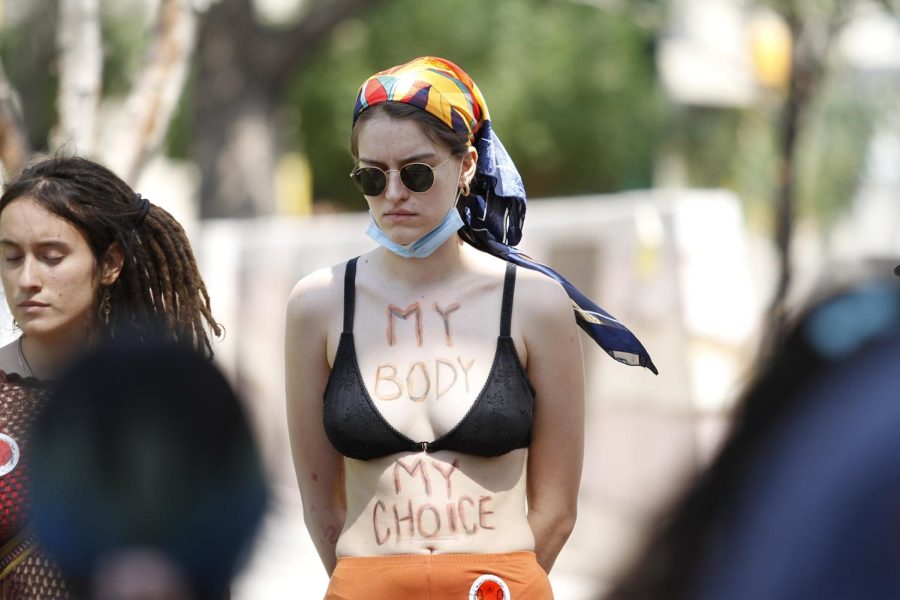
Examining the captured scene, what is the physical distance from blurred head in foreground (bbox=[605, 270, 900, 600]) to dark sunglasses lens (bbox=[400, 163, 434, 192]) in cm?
190

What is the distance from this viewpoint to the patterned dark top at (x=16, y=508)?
226 cm

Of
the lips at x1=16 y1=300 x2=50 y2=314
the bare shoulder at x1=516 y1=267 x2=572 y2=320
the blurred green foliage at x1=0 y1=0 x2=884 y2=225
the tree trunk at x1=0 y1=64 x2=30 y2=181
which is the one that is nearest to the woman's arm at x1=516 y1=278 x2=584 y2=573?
the bare shoulder at x1=516 y1=267 x2=572 y2=320

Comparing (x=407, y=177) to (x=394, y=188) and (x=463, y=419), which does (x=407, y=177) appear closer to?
(x=394, y=188)

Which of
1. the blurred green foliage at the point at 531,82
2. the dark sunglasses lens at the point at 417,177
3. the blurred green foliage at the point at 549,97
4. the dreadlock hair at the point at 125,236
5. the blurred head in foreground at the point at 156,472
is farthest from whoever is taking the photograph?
the blurred green foliage at the point at 531,82

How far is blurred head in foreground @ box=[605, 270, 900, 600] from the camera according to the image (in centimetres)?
90

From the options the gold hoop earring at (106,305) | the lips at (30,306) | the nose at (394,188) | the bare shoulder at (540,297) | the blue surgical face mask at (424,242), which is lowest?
the bare shoulder at (540,297)

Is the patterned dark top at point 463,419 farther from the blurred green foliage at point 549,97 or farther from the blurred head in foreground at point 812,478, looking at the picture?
the blurred green foliage at point 549,97

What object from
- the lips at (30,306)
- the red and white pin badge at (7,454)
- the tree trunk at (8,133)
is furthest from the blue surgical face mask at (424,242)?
the tree trunk at (8,133)

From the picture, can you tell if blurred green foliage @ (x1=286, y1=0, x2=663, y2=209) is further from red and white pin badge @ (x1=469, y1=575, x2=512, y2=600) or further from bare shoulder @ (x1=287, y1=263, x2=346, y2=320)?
red and white pin badge @ (x1=469, y1=575, x2=512, y2=600)

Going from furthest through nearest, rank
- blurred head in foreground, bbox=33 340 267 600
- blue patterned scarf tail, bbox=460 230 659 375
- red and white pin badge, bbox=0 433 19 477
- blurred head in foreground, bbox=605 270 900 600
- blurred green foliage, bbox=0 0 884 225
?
blurred green foliage, bbox=0 0 884 225
blue patterned scarf tail, bbox=460 230 659 375
red and white pin badge, bbox=0 433 19 477
blurred head in foreground, bbox=33 340 267 600
blurred head in foreground, bbox=605 270 900 600

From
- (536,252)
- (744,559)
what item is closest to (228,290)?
(536,252)

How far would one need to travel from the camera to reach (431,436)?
2.68 m

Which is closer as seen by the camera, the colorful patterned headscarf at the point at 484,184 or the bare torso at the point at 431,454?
the bare torso at the point at 431,454

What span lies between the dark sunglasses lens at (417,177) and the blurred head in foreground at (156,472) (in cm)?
169
